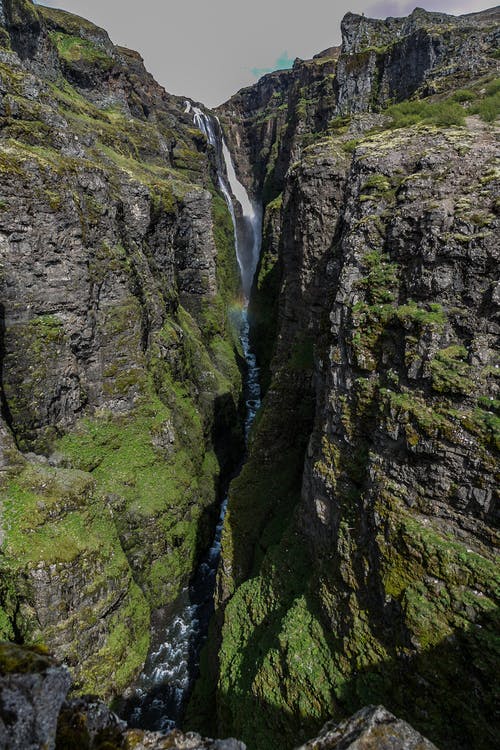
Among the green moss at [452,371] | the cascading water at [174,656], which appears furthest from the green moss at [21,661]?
the cascading water at [174,656]

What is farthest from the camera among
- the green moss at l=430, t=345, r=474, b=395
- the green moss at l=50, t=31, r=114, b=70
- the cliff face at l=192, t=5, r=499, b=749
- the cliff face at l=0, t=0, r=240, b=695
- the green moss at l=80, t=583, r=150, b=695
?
the green moss at l=50, t=31, r=114, b=70

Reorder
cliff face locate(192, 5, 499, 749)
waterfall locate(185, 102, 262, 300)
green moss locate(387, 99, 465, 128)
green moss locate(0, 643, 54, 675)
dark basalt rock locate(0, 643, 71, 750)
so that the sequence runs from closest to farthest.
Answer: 1. dark basalt rock locate(0, 643, 71, 750)
2. green moss locate(0, 643, 54, 675)
3. cliff face locate(192, 5, 499, 749)
4. green moss locate(387, 99, 465, 128)
5. waterfall locate(185, 102, 262, 300)

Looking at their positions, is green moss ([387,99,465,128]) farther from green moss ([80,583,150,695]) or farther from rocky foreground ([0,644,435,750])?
green moss ([80,583,150,695])

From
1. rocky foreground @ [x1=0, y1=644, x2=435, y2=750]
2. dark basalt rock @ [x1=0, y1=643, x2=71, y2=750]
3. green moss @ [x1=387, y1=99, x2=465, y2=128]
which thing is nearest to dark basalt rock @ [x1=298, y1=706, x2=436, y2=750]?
rocky foreground @ [x1=0, y1=644, x2=435, y2=750]

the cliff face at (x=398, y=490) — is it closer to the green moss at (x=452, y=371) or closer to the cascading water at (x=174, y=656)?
the green moss at (x=452, y=371)

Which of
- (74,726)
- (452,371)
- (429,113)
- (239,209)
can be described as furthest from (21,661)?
(239,209)

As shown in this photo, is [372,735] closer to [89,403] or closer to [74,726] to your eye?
[74,726]

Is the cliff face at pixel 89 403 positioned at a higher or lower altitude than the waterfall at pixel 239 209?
lower
